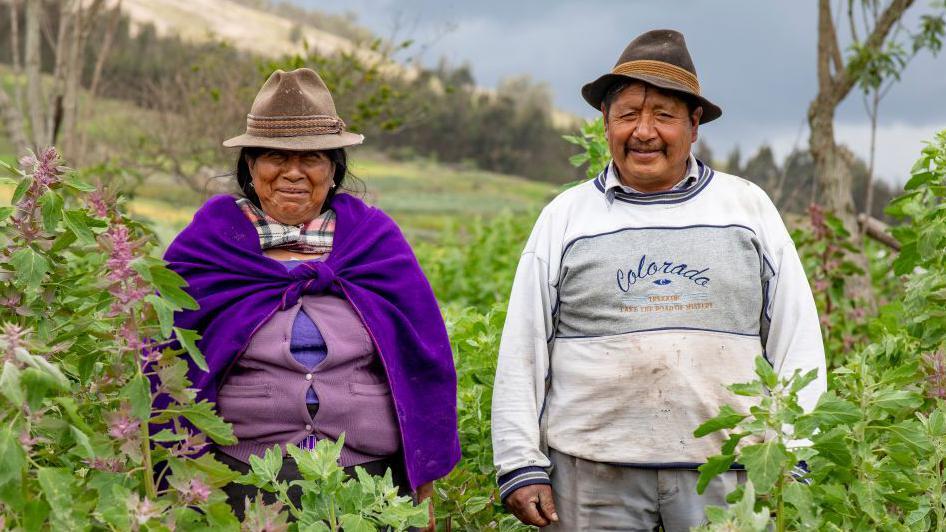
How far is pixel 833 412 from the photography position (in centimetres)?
216

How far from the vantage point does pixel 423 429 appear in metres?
2.98

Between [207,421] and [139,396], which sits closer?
[139,396]

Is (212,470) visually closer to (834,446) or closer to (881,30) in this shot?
(834,446)

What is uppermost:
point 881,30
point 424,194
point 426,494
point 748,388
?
point 881,30

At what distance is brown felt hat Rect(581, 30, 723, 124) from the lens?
286cm

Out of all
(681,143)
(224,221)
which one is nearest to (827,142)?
(681,143)

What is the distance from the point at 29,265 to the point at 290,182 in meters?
0.81

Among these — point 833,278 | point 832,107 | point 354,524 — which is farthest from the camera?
point 832,107

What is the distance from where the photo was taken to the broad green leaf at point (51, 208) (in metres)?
2.29

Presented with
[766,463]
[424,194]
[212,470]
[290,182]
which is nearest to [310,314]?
[290,182]

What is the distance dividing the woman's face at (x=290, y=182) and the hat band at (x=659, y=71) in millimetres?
798

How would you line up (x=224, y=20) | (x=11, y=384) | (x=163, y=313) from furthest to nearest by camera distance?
(x=224, y=20) → (x=163, y=313) → (x=11, y=384)

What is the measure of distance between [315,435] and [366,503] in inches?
24.2

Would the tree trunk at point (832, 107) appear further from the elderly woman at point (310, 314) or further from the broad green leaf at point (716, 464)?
the broad green leaf at point (716, 464)
